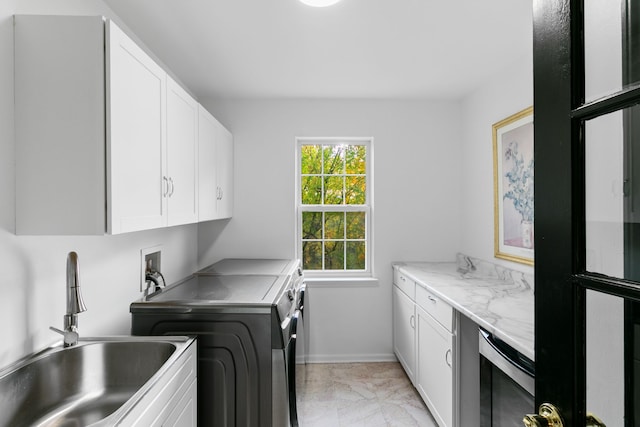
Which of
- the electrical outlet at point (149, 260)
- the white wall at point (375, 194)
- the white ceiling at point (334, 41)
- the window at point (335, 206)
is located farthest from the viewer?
the window at point (335, 206)

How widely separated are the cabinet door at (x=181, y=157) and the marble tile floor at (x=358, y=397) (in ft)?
5.18

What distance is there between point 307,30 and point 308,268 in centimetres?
214

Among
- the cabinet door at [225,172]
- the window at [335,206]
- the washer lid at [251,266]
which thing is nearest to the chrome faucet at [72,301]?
the washer lid at [251,266]

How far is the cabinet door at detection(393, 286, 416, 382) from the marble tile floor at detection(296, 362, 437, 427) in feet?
0.48

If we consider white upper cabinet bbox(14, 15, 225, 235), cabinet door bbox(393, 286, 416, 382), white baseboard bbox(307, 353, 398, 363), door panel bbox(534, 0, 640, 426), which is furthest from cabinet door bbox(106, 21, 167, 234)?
white baseboard bbox(307, 353, 398, 363)

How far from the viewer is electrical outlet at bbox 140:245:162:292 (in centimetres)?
217

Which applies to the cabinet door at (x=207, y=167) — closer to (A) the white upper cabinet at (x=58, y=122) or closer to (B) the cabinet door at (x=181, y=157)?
(B) the cabinet door at (x=181, y=157)

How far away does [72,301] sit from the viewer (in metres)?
1.38

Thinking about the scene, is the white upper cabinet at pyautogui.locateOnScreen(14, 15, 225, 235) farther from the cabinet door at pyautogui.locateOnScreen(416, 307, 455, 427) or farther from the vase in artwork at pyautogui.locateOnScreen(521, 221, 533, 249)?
the vase in artwork at pyautogui.locateOnScreen(521, 221, 533, 249)

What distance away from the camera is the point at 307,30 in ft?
6.66

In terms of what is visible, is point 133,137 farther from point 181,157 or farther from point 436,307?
point 436,307

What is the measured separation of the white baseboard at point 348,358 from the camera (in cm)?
332

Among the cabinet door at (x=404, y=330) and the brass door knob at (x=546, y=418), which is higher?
the brass door knob at (x=546, y=418)

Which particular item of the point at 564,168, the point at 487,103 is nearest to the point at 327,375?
the point at 487,103
